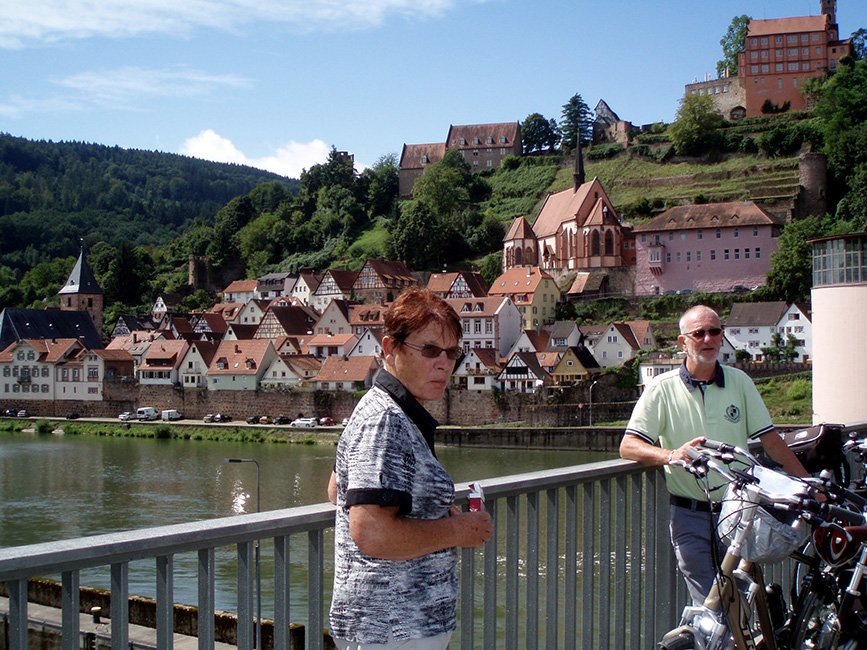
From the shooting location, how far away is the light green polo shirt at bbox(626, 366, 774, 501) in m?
4.26

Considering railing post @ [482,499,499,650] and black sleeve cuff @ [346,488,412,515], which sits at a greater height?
black sleeve cuff @ [346,488,412,515]

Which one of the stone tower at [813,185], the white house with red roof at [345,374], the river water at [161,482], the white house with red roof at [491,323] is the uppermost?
the stone tower at [813,185]

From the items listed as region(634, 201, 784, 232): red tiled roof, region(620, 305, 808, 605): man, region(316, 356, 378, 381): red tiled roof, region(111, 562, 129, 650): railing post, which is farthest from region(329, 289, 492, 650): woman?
region(634, 201, 784, 232): red tiled roof

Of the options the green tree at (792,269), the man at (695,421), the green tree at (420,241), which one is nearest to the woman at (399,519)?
the man at (695,421)

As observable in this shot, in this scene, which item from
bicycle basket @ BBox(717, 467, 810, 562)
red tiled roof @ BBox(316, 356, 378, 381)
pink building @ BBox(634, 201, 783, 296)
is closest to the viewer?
bicycle basket @ BBox(717, 467, 810, 562)

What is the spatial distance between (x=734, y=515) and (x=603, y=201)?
71.9 m

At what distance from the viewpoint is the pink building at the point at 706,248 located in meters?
63.7

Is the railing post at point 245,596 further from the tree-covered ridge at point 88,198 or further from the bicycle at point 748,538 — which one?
the tree-covered ridge at point 88,198

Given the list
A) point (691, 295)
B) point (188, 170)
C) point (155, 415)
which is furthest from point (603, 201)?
point (188, 170)

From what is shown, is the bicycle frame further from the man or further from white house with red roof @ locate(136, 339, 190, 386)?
white house with red roof @ locate(136, 339, 190, 386)

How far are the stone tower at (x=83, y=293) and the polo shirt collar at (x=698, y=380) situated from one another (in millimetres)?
87858

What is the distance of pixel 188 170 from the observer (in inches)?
7746

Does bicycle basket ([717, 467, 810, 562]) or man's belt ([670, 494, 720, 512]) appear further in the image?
man's belt ([670, 494, 720, 512])

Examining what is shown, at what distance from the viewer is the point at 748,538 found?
3166mm
